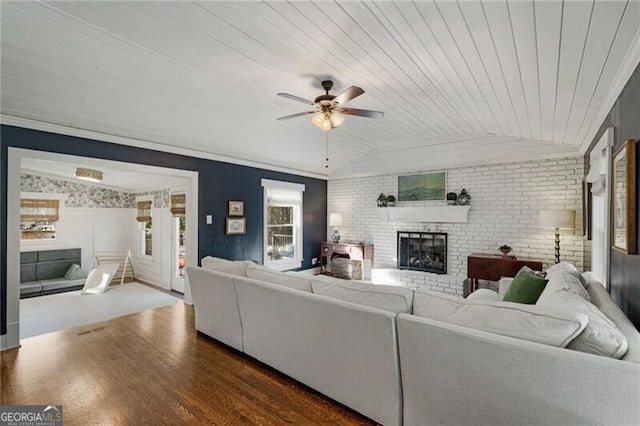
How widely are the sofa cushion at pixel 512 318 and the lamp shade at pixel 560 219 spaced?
11.2ft

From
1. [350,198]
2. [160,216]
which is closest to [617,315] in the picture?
[350,198]

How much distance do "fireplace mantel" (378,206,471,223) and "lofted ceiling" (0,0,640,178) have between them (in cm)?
155

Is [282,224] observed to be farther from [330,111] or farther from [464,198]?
[330,111]

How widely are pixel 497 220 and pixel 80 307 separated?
6.92m

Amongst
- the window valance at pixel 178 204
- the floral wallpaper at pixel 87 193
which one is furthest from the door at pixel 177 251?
the floral wallpaper at pixel 87 193

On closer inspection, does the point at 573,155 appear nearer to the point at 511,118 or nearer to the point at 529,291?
the point at 511,118

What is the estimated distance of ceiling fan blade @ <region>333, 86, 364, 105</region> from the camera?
93.4 inches

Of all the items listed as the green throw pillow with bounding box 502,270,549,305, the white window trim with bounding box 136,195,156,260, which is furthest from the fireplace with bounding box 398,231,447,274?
the white window trim with bounding box 136,195,156,260

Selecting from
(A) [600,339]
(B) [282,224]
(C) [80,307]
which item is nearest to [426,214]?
(B) [282,224]

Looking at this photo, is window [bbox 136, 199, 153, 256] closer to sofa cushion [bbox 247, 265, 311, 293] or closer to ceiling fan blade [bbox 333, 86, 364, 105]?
sofa cushion [bbox 247, 265, 311, 293]

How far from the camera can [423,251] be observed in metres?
5.71

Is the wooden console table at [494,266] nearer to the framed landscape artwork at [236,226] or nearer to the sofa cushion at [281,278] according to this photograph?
the sofa cushion at [281,278]

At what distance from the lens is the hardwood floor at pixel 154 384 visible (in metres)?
1.90

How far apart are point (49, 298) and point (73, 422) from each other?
4.59 metres
